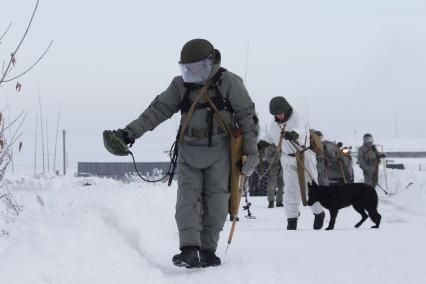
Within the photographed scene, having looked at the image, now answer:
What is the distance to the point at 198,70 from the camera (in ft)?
13.5

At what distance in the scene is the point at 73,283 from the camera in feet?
9.46

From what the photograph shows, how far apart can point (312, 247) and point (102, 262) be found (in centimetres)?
191

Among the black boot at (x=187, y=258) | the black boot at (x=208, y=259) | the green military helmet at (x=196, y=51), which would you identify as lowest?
the black boot at (x=208, y=259)

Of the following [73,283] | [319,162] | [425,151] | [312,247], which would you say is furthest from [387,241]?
[425,151]

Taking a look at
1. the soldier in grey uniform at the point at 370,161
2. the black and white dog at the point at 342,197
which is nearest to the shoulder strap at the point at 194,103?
the black and white dog at the point at 342,197

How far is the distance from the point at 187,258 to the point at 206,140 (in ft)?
2.67

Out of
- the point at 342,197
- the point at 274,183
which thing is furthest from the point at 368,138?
the point at 342,197

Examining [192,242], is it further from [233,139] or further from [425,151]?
[425,151]

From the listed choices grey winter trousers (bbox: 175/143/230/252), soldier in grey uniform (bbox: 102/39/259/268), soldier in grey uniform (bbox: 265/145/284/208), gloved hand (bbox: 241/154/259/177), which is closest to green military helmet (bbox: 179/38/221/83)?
soldier in grey uniform (bbox: 102/39/259/268)

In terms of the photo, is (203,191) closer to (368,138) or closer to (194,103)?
(194,103)

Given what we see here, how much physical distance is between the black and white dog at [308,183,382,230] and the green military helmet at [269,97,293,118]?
1.12 meters

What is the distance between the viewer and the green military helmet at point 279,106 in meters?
7.23

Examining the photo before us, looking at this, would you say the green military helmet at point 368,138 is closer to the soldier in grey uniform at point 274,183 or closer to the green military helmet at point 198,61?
the soldier in grey uniform at point 274,183

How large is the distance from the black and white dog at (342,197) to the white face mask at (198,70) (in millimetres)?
3967
